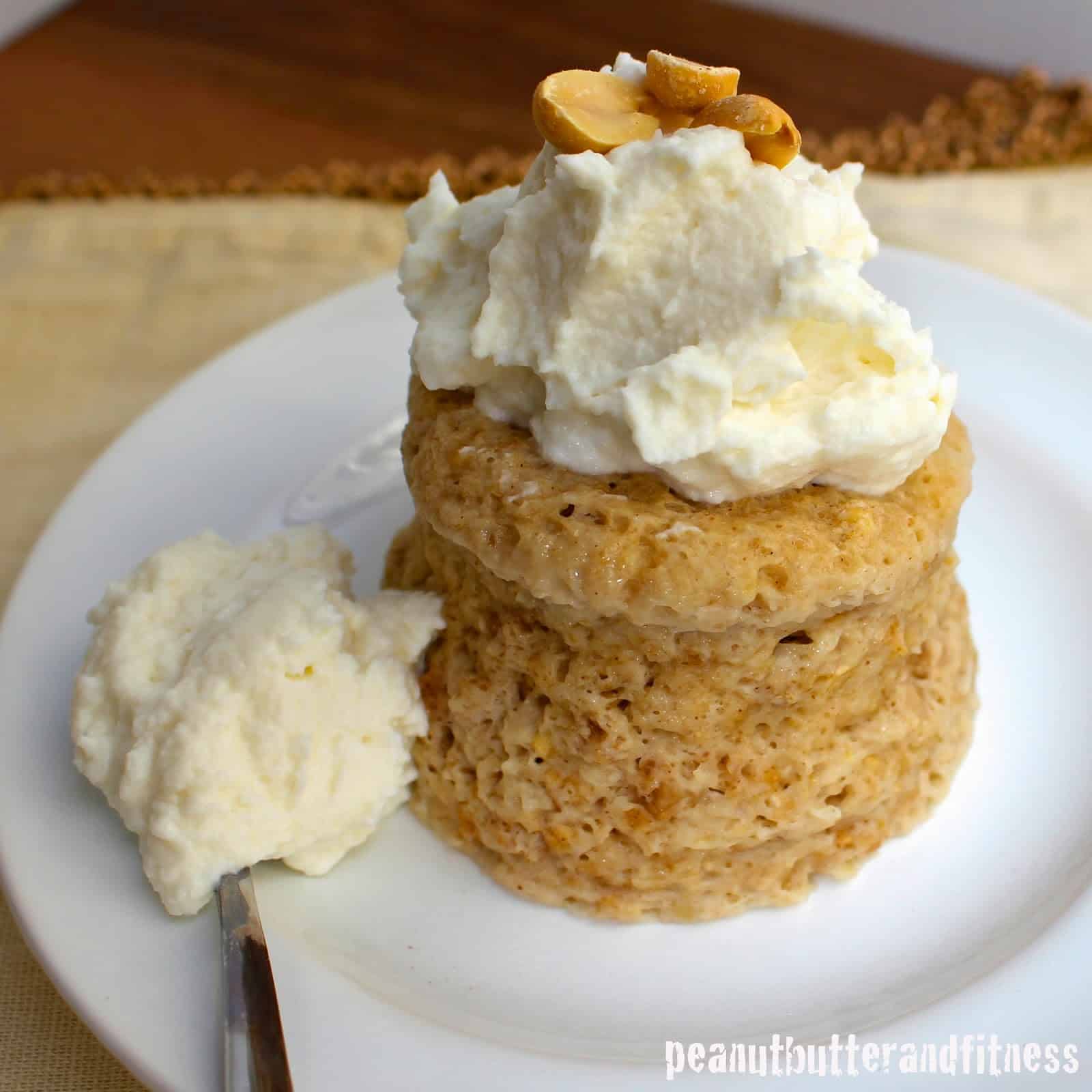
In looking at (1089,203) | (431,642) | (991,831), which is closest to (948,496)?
(991,831)

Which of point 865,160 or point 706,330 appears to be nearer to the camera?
point 706,330

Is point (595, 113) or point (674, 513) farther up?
point (595, 113)

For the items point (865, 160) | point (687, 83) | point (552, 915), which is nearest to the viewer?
point (687, 83)

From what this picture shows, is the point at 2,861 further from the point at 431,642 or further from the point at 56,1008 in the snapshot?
the point at 431,642

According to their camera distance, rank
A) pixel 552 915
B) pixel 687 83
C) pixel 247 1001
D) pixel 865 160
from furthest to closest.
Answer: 1. pixel 865 160
2. pixel 552 915
3. pixel 687 83
4. pixel 247 1001

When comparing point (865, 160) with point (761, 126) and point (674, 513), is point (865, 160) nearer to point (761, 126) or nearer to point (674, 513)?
point (761, 126)

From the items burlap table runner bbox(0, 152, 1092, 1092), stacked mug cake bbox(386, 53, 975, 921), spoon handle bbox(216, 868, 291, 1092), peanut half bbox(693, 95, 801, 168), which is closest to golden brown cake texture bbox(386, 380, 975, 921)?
stacked mug cake bbox(386, 53, 975, 921)

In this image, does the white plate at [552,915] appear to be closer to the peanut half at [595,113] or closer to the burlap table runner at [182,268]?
the burlap table runner at [182,268]

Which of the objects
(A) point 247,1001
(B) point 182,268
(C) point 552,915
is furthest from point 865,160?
(A) point 247,1001
